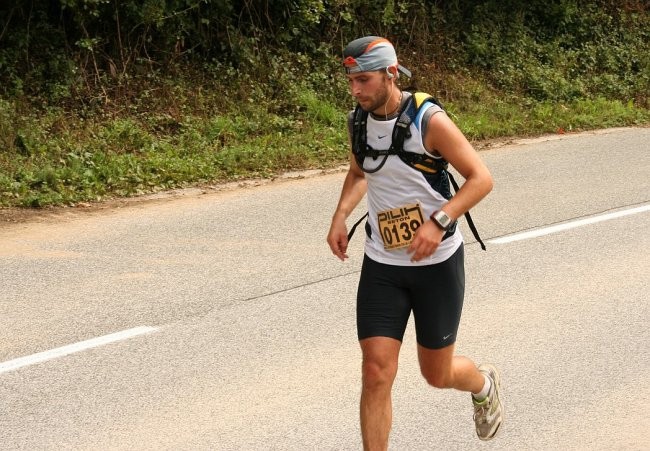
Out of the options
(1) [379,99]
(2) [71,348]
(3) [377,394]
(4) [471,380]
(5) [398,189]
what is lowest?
(2) [71,348]

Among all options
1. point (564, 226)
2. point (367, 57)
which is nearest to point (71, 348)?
point (367, 57)

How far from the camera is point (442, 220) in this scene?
4.62 m

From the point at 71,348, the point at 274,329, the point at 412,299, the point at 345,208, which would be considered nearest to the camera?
the point at 412,299

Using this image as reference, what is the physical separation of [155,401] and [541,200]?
20.6 ft

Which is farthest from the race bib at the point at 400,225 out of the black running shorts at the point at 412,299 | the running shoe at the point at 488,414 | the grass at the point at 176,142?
the grass at the point at 176,142

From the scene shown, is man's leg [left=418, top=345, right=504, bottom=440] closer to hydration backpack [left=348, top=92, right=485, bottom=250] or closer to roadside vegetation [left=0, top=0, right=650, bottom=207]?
hydration backpack [left=348, top=92, right=485, bottom=250]

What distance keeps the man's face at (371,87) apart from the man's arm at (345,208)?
0.43m

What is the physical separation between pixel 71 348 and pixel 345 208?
2.41 meters

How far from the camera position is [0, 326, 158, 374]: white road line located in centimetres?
652

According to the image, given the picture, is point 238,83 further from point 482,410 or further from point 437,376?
point 437,376

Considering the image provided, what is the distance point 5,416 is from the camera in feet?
18.8

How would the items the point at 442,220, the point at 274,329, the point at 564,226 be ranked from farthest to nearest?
the point at 564,226
the point at 274,329
the point at 442,220

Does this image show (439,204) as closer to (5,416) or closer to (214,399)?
(214,399)

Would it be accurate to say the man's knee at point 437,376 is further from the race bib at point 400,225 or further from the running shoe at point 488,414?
the race bib at point 400,225
